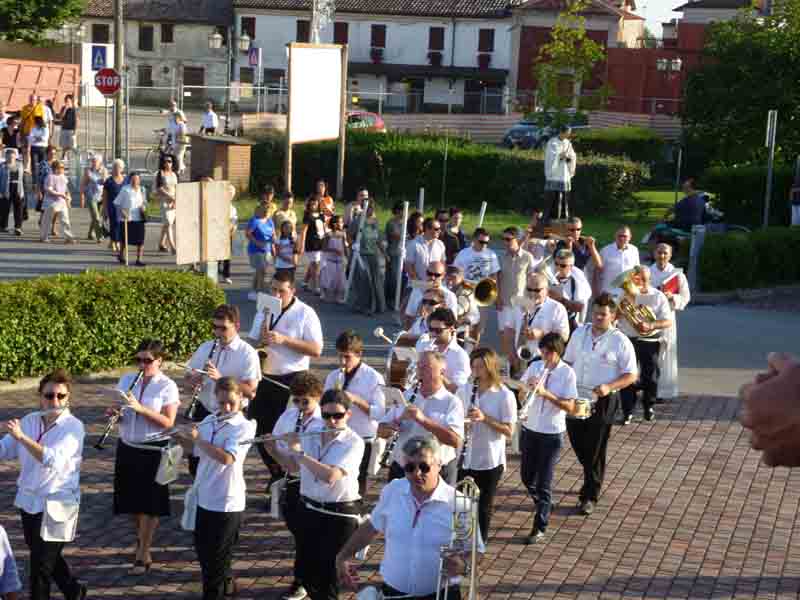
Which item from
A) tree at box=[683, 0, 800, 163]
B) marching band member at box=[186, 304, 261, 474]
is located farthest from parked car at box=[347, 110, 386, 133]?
marching band member at box=[186, 304, 261, 474]

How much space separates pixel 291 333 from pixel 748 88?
26.1 m

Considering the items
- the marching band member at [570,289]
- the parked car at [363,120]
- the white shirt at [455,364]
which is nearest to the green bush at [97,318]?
the marching band member at [570,289]

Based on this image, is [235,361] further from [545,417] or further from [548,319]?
[548,319]

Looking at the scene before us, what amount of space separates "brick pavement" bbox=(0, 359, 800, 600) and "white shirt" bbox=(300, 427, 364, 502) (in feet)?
4.17

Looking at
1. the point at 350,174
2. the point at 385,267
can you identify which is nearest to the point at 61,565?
the point at 385,267

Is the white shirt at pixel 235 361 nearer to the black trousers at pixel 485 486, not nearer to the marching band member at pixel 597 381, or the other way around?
the black trousers at pixel 485 486

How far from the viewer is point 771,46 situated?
35188 millimetres

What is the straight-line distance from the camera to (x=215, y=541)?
28.3 ft

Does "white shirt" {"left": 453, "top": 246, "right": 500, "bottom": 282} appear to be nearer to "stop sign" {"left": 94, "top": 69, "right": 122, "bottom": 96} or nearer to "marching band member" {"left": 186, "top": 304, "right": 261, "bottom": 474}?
"marching band member" {"left": 186, "top": 304, "right": 261, "bottom": 474}

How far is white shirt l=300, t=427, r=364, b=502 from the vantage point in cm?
830

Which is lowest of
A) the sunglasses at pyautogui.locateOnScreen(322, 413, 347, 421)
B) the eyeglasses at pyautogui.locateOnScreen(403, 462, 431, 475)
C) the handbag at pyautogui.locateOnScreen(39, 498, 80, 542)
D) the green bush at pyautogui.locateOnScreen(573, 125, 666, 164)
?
the handbag at pyautogui.locateOnScreen(39, 498, 80, 542)

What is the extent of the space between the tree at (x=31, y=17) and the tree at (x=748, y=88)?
3180 centimetres

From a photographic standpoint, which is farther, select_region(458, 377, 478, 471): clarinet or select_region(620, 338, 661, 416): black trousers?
select_region(620, 338, 661, 416): black trousers

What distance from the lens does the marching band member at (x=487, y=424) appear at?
9.38m
